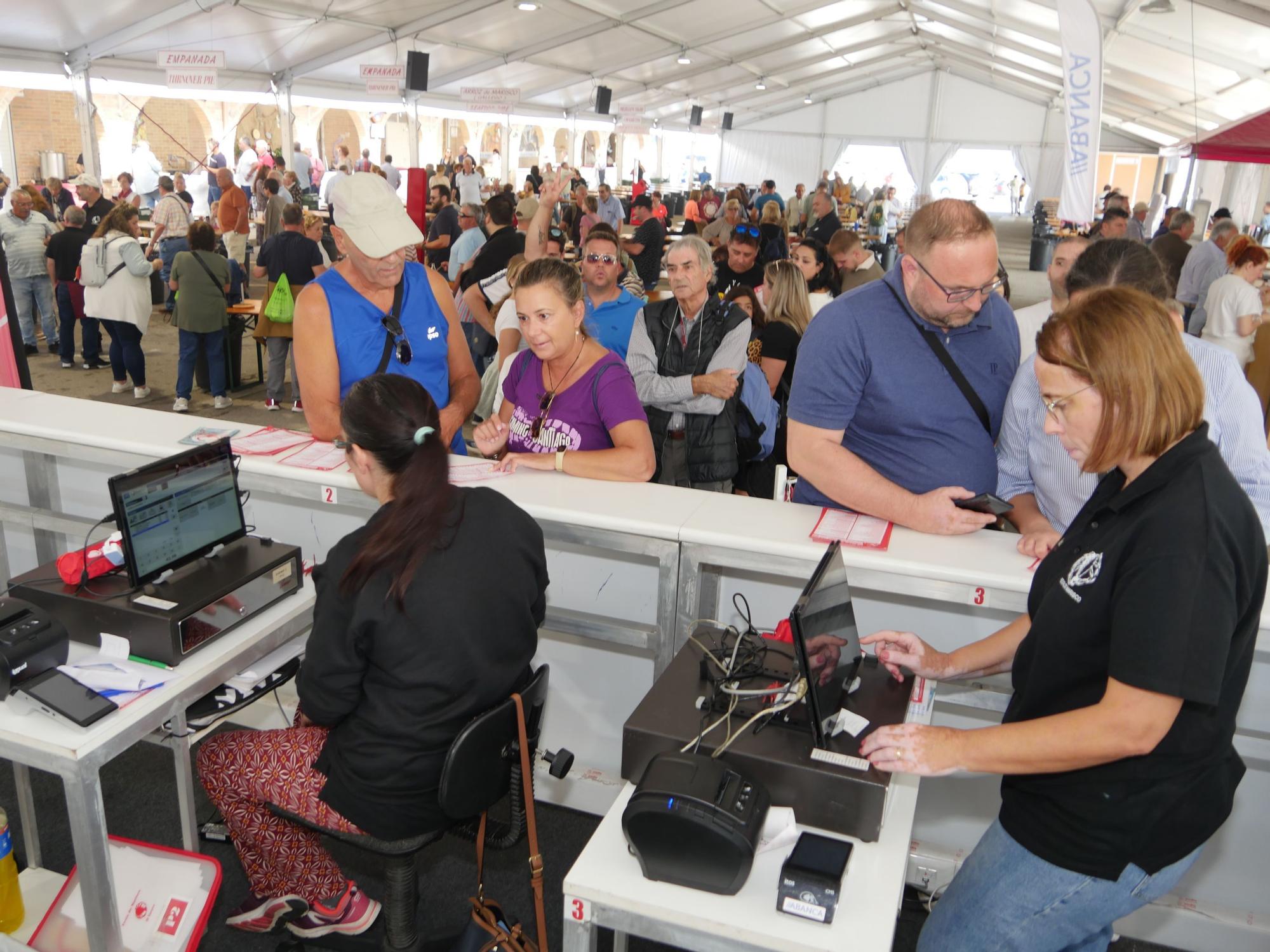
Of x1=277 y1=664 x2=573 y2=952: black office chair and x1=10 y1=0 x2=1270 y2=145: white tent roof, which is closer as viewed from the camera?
x1=277 y1=664 x2=573 y2=952: black office chair

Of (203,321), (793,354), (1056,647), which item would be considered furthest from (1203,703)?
(203,321)

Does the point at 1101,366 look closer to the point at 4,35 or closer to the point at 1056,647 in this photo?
the point at 1056,647

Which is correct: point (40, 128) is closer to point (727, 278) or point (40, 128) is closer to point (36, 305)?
point (36, 305)

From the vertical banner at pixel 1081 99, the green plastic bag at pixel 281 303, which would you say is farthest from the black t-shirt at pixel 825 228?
the green plastic bag at pixel 281 303

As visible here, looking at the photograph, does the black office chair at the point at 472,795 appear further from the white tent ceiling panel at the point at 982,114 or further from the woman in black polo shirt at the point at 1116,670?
the white tent ceiling panel at the point at 982,114

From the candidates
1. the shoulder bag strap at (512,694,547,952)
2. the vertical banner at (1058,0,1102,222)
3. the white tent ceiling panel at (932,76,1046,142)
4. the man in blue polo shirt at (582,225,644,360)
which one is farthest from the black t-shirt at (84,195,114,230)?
the white tent ceiling panel at (932,76,1046,142)

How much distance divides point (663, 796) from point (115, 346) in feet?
22.5

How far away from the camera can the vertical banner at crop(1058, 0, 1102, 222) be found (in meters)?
4.39

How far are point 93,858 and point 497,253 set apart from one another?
4.43m

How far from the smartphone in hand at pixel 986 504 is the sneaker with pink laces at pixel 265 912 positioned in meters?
1.64

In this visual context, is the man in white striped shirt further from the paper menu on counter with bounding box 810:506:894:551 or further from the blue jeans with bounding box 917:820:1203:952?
the blue jeans with bounding box 917:820:1203:952

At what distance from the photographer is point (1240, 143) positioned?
293 inches

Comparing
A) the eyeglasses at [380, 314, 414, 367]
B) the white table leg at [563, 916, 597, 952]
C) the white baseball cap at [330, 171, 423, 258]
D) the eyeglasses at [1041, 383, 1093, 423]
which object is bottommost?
the white table leg at [563, 916, 597, 952]

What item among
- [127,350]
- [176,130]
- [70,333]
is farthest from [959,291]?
[176,130]
